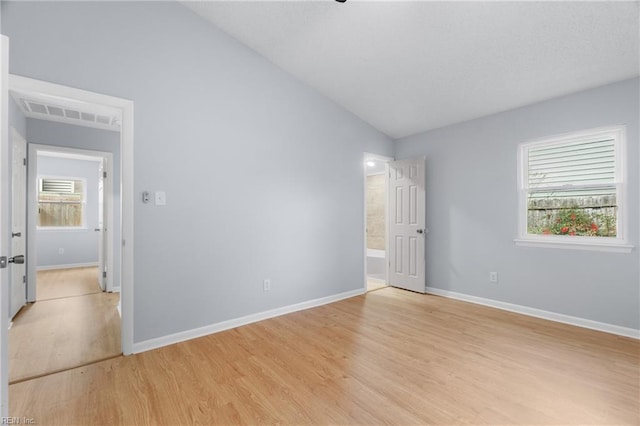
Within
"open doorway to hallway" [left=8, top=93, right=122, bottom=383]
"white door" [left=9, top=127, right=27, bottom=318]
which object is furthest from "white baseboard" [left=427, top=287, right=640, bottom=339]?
"white door" [left=9, top=127, right=27, bottom=318]

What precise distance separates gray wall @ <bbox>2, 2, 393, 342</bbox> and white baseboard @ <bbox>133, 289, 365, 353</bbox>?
6 cm

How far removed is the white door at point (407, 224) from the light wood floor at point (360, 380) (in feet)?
4.87

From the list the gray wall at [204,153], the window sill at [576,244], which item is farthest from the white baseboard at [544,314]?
the gray wall at [204,153]

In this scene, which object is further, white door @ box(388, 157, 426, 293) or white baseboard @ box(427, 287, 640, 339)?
white door @ box(388, 157, 426, 293)

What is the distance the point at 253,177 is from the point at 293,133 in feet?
2.70

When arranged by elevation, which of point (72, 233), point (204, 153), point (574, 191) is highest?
point (204, 153)

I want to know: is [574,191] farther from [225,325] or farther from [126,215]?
[126,215]

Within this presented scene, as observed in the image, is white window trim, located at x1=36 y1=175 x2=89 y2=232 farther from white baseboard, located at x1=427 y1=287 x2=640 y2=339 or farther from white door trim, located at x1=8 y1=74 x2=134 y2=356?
white baseboard, located at x1=427 y1=287 x2=640 y2=339

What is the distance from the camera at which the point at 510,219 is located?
3.74 m

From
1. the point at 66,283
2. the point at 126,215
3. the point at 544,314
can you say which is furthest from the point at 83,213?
the point at 544,314

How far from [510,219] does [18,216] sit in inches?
233

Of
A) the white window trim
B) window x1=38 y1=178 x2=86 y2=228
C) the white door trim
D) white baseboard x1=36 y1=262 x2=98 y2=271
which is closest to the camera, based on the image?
the white door trim

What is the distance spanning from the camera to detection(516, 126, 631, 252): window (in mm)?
3074

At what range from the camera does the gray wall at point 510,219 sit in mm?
2973
